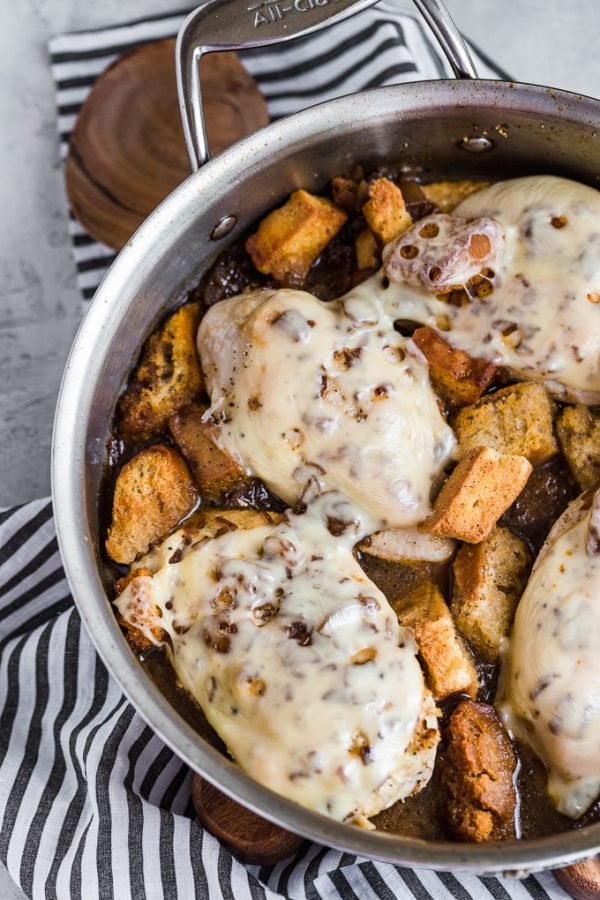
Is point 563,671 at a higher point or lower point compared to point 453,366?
lower

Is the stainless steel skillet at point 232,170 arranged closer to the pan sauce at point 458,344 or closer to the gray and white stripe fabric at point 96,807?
the pan sauce at point 458,344

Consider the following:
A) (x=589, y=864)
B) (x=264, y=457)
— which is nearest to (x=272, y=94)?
(x=264, y=457)

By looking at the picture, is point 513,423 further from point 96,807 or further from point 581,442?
point 96,807

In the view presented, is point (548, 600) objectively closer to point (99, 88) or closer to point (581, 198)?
point (581, 198)

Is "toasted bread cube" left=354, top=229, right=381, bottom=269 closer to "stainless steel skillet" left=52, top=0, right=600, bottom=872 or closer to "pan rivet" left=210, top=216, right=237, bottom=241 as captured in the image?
"stainless steel skillet" left=52, top=0, right=600, bottom=872

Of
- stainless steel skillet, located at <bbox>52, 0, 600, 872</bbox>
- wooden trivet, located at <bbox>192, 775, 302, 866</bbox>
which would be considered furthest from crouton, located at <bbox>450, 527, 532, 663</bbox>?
wooden trivet, located at <bbox>192, 775, 302, 866</bbox>

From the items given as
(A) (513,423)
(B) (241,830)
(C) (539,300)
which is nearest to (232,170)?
(C) (539,300)

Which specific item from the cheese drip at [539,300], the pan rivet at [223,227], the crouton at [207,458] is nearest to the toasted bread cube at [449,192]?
the cheese drip at [539,300]
